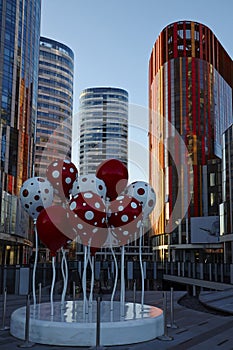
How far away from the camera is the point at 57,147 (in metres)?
119

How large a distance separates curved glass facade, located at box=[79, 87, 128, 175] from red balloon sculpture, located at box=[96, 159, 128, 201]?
136 metres

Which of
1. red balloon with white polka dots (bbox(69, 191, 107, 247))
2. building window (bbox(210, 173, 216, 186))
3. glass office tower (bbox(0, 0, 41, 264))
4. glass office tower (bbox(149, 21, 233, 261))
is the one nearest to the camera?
red balloon with white polka dots (bbox(69, 191, 107, 247))

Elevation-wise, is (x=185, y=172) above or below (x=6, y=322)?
above

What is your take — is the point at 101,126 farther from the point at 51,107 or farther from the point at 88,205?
the point at 88,205

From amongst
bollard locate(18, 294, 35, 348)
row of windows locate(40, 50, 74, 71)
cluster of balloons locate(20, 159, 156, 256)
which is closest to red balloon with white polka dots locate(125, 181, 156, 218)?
cluster of balloons locate(20, 159, 156, 256)

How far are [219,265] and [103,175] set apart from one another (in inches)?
713

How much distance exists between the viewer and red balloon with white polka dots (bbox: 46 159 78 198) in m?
Answer: 12.1

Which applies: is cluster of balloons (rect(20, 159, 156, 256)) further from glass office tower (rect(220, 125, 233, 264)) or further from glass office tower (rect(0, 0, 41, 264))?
glass office tower (rect(0, 0, 41, 264))

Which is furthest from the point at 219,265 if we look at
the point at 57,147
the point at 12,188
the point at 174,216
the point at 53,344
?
the point at 57,147

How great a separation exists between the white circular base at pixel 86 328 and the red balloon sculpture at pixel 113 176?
329 cm

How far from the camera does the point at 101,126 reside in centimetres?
15662

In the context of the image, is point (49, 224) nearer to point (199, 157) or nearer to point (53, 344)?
point (53, 344)

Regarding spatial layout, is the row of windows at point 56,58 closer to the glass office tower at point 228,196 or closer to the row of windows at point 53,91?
the row of windows at point 53,91

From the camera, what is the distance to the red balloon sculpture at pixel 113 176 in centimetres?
1177
